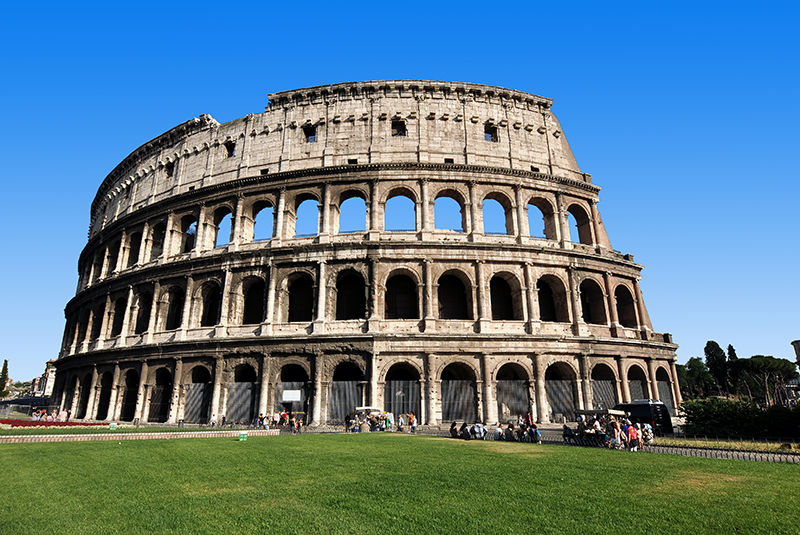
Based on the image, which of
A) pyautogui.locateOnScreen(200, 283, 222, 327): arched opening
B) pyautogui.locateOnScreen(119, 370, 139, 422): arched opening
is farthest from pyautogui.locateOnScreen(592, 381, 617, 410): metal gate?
pyautogui.locateOnScreen(119, 370, 139, 422): arched opening

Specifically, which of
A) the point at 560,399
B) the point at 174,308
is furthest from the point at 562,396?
the point at 174,308

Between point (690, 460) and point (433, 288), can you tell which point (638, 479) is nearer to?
point (690, 460)

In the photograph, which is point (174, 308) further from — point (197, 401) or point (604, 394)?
point (604, 394)

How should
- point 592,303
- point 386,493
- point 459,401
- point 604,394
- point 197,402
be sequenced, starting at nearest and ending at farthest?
1. point 386,493
2. point 459,401
3. point 604,394
4. point 197,402
5. point 592,303

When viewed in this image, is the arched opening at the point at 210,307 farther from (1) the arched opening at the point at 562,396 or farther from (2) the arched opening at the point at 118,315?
(1) the arched opening at the point at 562,396

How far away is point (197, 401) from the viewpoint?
2431 cm

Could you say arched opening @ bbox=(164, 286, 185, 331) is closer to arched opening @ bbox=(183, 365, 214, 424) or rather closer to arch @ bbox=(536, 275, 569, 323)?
arched opening @ bbox=(183, 365, 214, 424)

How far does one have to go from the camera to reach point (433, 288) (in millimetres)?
23703

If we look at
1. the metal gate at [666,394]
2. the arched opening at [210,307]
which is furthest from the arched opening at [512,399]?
the arched opening at [210,307]

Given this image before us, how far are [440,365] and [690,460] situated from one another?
12.4 meters

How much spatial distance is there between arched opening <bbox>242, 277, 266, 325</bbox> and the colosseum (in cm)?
10

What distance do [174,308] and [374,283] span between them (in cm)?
1403

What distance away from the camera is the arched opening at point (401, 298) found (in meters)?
24.8

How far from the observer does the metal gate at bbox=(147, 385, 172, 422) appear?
2525 cm
